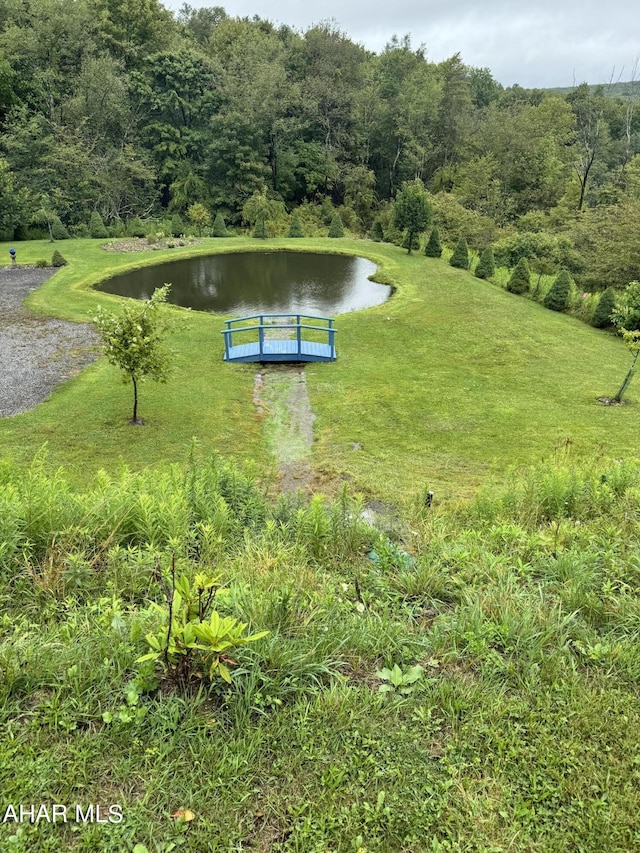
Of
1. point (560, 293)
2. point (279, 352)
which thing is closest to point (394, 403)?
point (279, 352)

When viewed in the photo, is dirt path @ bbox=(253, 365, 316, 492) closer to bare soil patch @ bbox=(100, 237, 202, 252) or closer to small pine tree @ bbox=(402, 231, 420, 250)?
bare soil patch @ bbox=(100, 237, 202, 252)

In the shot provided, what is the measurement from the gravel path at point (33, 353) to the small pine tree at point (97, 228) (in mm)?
11165

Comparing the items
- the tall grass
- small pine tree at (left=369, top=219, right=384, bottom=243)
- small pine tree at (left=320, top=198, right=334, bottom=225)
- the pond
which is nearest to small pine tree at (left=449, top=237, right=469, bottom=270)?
the pond

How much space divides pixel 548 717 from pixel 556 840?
532mm

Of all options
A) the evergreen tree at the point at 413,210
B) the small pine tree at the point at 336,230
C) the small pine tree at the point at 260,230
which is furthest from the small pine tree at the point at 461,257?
the small pine tree at the point at 260,230

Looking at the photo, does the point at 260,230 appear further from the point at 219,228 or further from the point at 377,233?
the point at 377,233

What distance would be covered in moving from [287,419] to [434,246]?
18.1 meters

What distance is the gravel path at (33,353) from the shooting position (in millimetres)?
9711

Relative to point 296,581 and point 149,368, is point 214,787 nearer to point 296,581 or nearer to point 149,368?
point 296,581

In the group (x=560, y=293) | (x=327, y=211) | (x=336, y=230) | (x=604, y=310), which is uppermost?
(x=327, y=211)

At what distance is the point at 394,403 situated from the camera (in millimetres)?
10070

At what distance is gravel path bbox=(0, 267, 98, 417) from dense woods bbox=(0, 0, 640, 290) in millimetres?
12847

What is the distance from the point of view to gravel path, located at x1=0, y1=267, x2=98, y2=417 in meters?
9.71

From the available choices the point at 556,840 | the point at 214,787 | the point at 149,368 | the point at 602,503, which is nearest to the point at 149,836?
the point at 214,787
